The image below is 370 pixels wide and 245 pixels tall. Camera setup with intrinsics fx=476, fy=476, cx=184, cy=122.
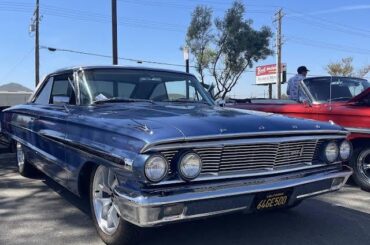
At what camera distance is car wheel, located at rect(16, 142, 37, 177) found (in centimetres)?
702

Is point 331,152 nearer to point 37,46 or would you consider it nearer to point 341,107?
point 341,107

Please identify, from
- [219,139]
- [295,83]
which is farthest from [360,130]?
[219,139]

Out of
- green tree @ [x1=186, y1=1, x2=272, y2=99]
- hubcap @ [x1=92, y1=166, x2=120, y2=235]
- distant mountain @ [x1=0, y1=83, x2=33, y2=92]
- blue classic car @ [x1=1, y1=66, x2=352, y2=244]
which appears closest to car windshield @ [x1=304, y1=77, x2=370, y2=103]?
blue classic car @ [x1=1, y1=66, x2=352, y2=244]

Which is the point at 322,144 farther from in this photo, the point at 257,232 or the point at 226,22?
the point at 226,22

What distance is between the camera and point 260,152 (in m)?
3.79

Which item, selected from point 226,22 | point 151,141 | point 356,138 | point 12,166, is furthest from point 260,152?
point 226,22

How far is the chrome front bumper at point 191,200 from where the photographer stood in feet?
10.8

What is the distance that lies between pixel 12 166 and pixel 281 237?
550 centimetres

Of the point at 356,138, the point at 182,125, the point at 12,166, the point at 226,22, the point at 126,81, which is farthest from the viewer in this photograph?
the point at 226,22

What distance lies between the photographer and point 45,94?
6.37 metres

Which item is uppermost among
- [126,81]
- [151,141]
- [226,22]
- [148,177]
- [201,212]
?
[226,22]

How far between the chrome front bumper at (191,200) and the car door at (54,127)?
59.0 inches

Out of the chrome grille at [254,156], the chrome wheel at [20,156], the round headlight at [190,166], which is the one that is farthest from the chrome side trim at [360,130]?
the chrome wheel at [20,156]

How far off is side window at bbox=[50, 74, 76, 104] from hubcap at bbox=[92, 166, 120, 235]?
1264 millimetres
